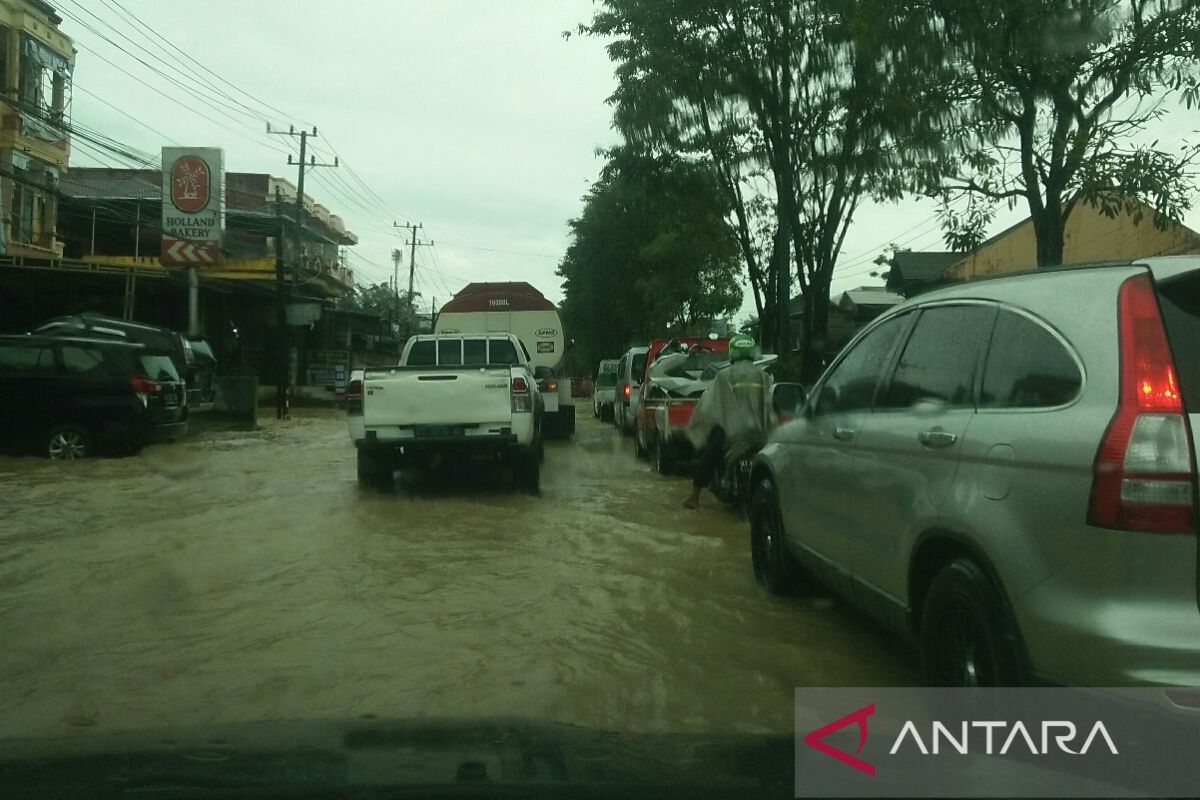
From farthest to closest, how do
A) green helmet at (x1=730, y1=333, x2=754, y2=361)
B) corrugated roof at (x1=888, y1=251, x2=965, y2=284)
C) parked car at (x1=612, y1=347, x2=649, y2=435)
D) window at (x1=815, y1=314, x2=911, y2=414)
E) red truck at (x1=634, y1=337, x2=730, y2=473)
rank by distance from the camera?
1. corrugated roof at (x1=888, y1=251, x2=965, y2=284)
2. parked car at (x1=612, y1=347, x2=649, y2=435)
3. red truck at (x1=634, y1=337, x2=730, y2=473)
4. green helmet at (x1=730, y1=333, x2=754, y2=361)
5. window at (x1=815, y1=314, x2=911, y2=414)

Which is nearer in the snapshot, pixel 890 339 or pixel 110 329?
pixel 890 339

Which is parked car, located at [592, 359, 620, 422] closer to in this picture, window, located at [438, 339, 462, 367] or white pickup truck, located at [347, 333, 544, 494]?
window, located at [438, 339, 462, 367]

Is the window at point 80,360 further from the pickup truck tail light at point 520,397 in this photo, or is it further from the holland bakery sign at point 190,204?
the holland bakery sign at point 190,204

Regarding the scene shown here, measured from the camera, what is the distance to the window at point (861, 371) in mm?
5113

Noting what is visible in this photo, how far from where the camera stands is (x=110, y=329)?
22.6 meters

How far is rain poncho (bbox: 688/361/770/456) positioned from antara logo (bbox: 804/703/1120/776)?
555 centimetres

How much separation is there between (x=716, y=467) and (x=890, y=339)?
530 cm

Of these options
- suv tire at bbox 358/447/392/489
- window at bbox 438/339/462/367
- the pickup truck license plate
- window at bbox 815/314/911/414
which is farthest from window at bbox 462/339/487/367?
window at bbox 815/314/911/414

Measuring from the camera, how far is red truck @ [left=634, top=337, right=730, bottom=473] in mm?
13633

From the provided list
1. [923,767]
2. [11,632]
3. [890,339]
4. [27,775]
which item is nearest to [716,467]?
[890,339]

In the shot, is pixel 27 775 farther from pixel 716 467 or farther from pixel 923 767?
pixel 716 467

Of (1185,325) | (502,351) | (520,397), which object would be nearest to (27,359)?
(502,351)

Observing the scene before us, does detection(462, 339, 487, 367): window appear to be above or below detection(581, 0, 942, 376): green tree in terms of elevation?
below

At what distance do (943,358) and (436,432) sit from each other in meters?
7.59
